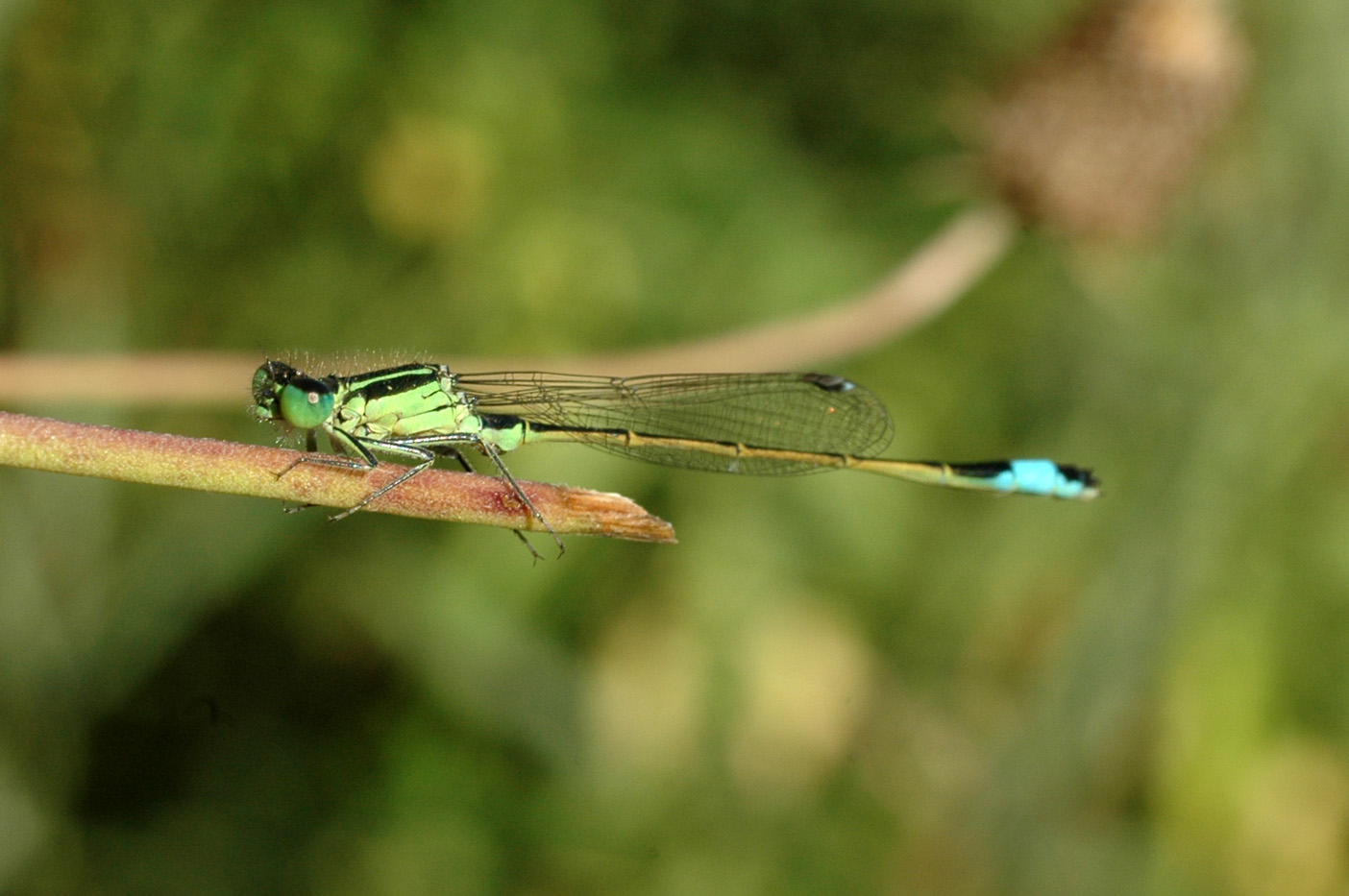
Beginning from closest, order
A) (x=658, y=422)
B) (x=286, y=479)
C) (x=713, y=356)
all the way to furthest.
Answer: (x=286, y=479) < (x=713, y=356) < (x=658, y=422)

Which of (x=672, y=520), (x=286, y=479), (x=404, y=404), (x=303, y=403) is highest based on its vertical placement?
(x=672, y=520)

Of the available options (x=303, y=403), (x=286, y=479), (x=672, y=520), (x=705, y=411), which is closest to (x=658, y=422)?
(x=705, y=411)

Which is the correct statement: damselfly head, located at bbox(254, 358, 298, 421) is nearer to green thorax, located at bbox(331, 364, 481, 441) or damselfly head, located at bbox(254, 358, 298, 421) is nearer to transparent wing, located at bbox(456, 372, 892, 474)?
green thorax, located at bbox(331, 364, 481, 441)

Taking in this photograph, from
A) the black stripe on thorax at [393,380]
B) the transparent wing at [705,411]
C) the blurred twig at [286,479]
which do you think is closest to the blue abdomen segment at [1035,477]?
the transparent wing at [705,411]

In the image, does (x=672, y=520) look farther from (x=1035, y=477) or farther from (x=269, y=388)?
(x=269, y=388)

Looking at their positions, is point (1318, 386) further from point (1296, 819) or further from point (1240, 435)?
point (1296, 819)
